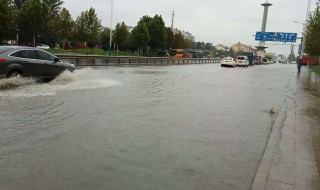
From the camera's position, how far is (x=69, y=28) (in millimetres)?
65375

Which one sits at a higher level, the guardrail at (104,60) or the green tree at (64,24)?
the green tree at (64,24)

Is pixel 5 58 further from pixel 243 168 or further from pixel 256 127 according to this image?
pixel 243 168

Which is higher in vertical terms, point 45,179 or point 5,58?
point 5,58

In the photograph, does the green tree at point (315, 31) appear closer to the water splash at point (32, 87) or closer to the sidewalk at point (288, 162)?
the water splash at point (32, 87)

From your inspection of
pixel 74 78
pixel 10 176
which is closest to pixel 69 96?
pixel 74 78

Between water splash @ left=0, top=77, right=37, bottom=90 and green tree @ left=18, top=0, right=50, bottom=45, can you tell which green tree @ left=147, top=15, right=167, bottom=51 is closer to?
green tree @ left=18, top=0, right=50, bottom=45

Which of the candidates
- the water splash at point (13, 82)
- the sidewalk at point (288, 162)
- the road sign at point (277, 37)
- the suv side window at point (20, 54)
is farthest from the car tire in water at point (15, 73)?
the road sign at point (277, 37)

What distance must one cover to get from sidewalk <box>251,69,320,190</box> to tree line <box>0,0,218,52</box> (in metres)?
41.0

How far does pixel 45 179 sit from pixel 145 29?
69659 mm

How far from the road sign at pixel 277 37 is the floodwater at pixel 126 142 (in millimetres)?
66928

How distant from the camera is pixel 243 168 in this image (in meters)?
5.76

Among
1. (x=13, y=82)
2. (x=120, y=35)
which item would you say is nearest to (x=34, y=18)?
(x=120, y=35)

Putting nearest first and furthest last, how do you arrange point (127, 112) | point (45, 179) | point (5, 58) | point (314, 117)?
point (45, 179), point (127, 112), point (314, 117), point (5, 58)

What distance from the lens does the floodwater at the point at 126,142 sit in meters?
5.01
